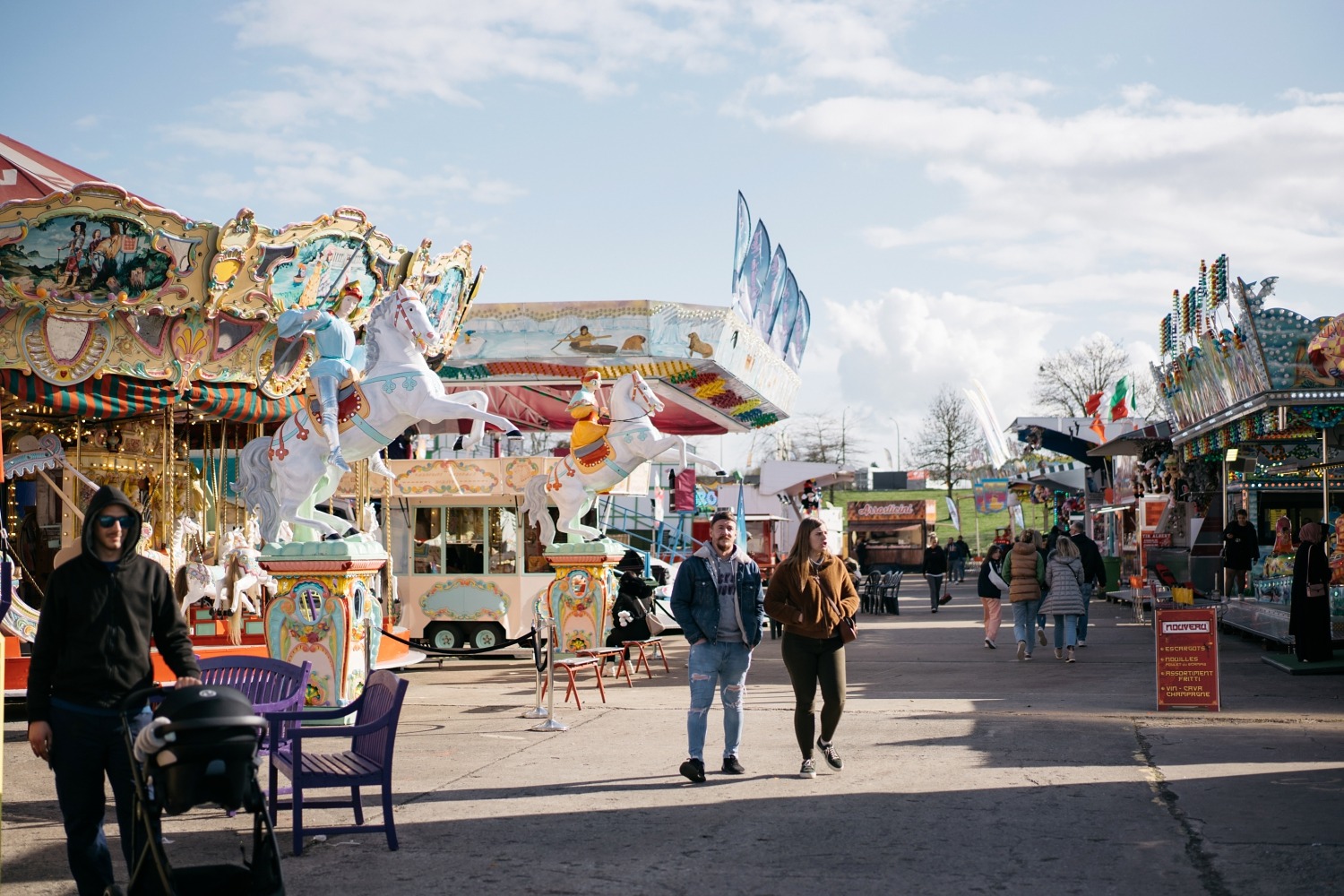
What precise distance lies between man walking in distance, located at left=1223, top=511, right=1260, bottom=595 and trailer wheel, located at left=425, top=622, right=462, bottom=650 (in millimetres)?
12162

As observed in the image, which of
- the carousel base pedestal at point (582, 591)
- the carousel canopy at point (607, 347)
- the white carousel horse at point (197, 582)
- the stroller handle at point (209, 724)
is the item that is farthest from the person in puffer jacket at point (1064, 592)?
the stroller handle at point (209, 724)

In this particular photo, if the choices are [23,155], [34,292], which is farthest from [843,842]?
[23,155]

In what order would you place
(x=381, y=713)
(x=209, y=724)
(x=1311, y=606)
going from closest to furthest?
(x=209, y=724) → (x=381, y=713) → (x=1311, y=606)

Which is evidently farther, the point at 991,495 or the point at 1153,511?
the point at 991,495

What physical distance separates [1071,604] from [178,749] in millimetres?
13621

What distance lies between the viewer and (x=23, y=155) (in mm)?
17156

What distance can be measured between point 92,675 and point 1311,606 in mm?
13167

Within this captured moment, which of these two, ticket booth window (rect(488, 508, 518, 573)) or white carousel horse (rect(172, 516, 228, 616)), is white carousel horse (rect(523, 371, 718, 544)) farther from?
white carousel horse (rect(172, 516, 228, 616))

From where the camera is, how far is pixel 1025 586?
1723 centimetres

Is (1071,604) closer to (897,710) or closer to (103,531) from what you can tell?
(897,710)

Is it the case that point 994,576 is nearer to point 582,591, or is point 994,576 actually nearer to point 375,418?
point 582,591

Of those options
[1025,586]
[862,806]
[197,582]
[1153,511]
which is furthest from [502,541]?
[1153,511]

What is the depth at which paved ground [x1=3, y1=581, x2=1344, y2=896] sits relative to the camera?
6.36 m

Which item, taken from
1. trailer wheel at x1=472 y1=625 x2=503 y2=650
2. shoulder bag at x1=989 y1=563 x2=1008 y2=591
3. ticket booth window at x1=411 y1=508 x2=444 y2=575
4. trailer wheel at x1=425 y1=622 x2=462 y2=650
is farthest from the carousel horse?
shoulder bag at x1=989 y1=563 x2=1008 y2=591
